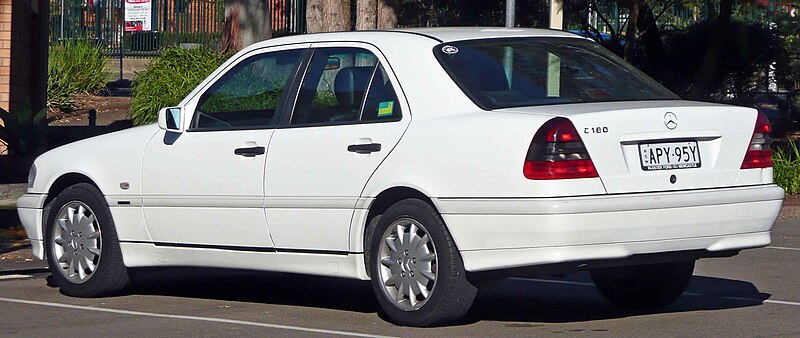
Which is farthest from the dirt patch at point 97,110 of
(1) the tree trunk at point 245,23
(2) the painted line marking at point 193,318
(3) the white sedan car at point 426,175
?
(3) the white sedan car at point 426,175

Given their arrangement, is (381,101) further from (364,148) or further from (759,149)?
(759,149)

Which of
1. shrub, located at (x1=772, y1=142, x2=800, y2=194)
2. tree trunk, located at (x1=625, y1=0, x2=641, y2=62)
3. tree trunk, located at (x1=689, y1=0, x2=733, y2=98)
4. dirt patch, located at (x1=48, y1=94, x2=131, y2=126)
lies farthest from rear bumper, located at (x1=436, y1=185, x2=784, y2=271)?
dirt patch, located at (x1=48, y1=94, x2=131, y2=126)

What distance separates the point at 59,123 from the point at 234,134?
17.3 m

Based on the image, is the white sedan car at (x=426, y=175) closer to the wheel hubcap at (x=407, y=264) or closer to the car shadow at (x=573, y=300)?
the wheel hubcap at (x=407, y=264)

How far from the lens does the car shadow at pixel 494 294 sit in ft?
27.2

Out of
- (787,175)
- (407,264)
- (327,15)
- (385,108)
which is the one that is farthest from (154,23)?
(407,264)

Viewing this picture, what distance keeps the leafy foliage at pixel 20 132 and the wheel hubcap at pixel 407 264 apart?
372 inches

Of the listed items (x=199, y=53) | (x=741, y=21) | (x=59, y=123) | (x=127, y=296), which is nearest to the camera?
(x=127, y=296)

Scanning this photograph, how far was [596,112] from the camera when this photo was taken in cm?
716

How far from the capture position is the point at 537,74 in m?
7.73

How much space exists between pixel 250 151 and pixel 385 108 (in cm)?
88

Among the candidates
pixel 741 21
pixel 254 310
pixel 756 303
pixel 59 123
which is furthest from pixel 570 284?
pixel 59 123

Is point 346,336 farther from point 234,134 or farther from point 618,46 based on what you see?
Answer: point 618,46

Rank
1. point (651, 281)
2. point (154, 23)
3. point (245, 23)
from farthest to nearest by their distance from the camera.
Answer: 1. point (154, 23)
2. point (245, 23)
3. point (651, 281)
